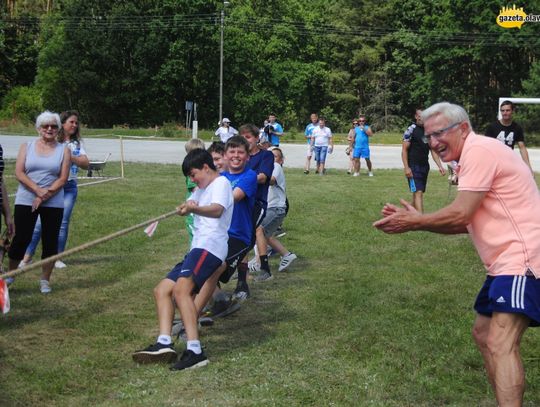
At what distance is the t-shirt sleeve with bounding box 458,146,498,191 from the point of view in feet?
12.7

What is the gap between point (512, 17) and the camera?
55.6 metres

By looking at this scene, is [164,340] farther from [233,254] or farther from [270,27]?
[270,27]

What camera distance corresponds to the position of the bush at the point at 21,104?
61.2m

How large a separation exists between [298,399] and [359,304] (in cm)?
272

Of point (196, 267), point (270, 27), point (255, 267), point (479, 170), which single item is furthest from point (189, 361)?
point (270, 27)

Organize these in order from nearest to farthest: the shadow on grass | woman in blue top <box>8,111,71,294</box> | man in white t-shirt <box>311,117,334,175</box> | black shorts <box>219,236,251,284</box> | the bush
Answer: the shadow on grass
black shorts <box>219,236,251,284</box>
woman in blue top <box>8,111,71,294</box>
man in white t-shirt <box>311,117,334,175</box>
the bush

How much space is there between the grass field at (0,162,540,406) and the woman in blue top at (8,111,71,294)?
2.06 feet

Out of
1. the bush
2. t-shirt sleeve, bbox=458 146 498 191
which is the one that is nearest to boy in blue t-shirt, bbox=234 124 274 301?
t-shirt sleeve, bbox=458 146 498 191

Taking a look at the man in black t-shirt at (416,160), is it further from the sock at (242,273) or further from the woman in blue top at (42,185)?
the woman in blue top at (42,185)

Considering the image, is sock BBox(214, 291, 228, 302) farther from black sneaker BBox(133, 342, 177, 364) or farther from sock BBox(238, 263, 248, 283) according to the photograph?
black sneaker BBox(133, 342, 177, 364)

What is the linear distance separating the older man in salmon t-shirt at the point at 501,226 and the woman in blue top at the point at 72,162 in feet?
17.6

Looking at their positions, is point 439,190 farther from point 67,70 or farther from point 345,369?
point 67,70

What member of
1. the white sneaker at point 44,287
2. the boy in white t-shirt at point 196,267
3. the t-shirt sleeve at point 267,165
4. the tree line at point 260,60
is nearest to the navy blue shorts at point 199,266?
the boy in white t-shirt at point 196,267

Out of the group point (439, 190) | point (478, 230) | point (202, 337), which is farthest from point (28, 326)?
point (439, 190)
